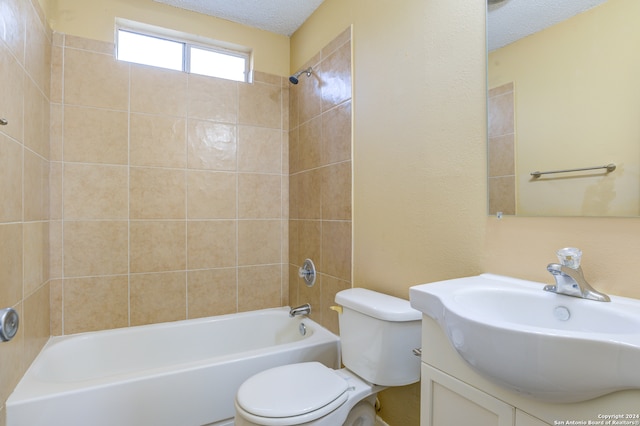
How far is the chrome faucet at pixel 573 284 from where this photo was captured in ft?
2.56

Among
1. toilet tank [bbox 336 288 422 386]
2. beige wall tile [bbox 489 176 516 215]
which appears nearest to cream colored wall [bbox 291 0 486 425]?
beige wall tile [bbox 489 176 516 215]

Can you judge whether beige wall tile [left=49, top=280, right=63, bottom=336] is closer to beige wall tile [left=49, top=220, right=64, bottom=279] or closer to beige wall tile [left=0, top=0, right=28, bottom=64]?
beige wall tile [left=49, top=220, right=64, bottom=279]


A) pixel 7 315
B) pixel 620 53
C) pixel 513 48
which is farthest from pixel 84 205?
pixel 620 53

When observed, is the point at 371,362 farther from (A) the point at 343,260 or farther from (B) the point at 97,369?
(B) the point at 97,369

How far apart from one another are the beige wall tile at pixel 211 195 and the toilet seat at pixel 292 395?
1226 mm

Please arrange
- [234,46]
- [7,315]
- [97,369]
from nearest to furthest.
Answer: [7,315], [97,369], [234,46]

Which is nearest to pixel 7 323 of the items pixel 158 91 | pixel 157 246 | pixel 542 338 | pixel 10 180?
pixel 10 180

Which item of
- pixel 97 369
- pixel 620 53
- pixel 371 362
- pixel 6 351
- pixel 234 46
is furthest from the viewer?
pixel 234 46

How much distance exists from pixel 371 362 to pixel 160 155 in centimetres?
174

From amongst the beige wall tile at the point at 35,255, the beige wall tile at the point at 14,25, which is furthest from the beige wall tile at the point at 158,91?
the beige wall tile at the point at 35,255

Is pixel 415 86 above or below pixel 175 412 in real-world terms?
above

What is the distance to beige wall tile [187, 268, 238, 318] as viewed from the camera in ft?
7.11

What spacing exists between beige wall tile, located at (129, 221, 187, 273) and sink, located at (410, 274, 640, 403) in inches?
67.3

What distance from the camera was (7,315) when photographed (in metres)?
0.99
